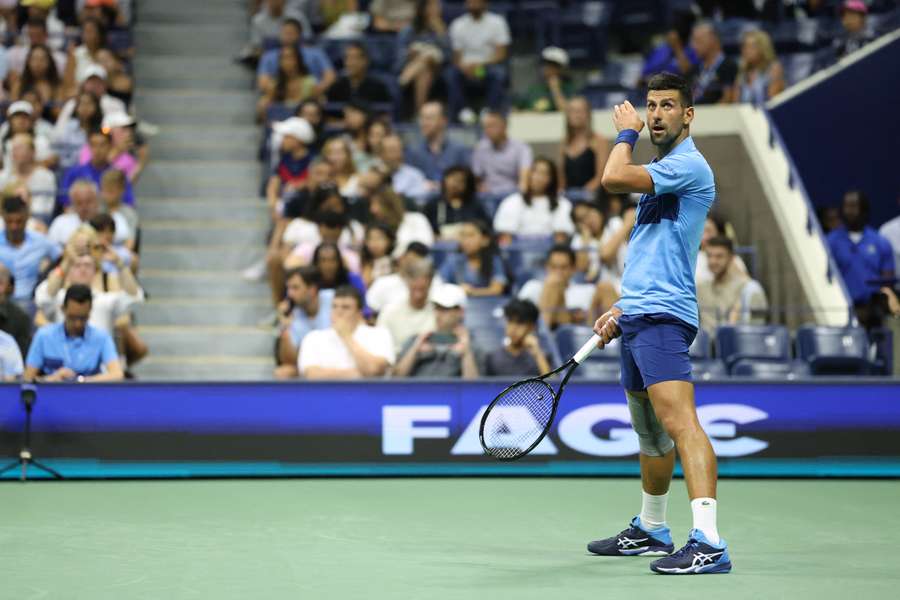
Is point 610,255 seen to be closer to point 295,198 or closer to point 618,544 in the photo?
point 295,198

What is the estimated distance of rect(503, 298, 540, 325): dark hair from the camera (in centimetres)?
961

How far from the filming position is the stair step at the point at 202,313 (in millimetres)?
11789

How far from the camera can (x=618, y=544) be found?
5941mm

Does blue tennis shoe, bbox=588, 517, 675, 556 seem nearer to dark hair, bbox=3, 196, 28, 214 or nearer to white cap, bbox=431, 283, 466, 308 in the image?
white cap, bbox=431, 283, 466, 308

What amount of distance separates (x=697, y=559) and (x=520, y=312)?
438 cm

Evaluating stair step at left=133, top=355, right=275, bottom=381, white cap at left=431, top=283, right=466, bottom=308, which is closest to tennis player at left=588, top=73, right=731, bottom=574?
white cap at left=431, top=283, right=466, bottom=308

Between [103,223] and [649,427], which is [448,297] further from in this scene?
[649,427]

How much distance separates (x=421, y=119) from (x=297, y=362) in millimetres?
3902

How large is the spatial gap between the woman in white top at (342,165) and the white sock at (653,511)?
22.2ft

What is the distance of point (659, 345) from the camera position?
5.52 m

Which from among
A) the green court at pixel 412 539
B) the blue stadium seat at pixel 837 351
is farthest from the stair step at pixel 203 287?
the blue stadium seat at pixel 837 351

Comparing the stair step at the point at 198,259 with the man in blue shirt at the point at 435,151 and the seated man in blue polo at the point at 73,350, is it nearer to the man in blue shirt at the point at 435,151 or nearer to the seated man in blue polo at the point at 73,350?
the man in blue shirt at the point at 435,151

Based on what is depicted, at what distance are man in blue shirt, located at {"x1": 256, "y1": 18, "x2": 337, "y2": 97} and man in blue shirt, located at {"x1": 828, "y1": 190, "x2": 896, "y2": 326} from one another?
5.20m

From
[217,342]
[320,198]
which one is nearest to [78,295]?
[217,342]
